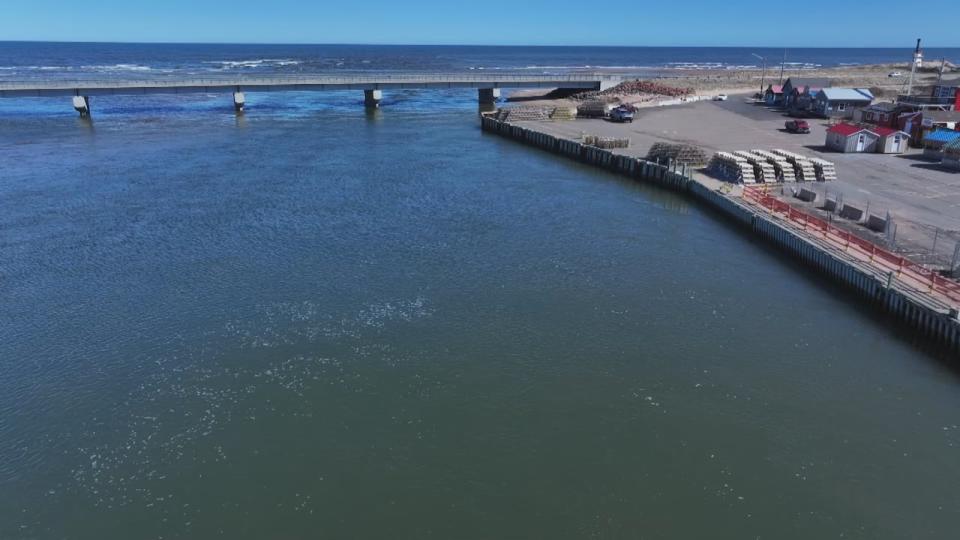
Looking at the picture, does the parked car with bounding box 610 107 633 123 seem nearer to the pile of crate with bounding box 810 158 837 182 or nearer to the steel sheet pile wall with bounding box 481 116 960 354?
the steel sheet pile wall with bounding box 481 116 960 354

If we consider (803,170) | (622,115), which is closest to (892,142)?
(803,170)

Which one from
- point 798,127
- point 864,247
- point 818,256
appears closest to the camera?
point 864,247

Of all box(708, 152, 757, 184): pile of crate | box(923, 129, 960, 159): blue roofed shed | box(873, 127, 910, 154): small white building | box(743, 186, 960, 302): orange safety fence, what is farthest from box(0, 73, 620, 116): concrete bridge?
box(743, 186, 960, 302): orange safety fence

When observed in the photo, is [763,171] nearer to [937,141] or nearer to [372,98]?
[937,141]

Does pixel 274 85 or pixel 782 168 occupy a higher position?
pixel 274 85

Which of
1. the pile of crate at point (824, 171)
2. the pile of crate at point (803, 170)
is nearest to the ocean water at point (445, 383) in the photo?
the pile of crate at point (803, 170)

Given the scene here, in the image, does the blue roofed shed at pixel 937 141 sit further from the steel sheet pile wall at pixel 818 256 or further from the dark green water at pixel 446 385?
the dark green water at pixel 446 385
